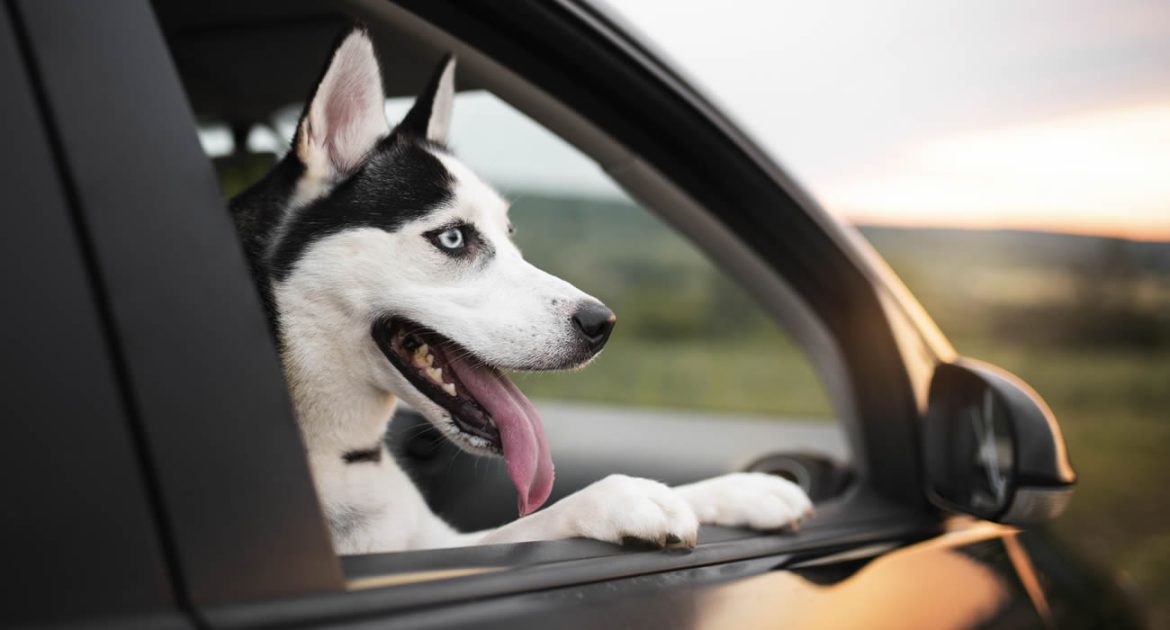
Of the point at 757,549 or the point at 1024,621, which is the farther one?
the point at 1024,621

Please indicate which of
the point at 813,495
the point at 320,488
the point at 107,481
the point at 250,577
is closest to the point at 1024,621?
the point at 813,495

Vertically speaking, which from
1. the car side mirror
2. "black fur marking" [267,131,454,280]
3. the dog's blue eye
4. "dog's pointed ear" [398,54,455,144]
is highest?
"dog's pointed ear" [398,54,455,144]

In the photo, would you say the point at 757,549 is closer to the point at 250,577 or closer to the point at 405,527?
the point at 405,527

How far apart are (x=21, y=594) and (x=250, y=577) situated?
0.64 feet

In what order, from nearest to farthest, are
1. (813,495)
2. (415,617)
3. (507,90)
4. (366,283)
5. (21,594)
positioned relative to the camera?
(21,594) < (415,617) < (366,283) < (507,90) < (813,495)

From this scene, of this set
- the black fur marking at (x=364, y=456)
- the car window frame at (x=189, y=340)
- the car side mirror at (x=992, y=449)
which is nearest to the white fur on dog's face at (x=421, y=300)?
the black fur marking at (x=364, y=456)

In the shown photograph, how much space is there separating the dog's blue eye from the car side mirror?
3.33ft

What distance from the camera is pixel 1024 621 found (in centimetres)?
185

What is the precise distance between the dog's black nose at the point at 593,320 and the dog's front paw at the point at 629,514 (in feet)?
1.05

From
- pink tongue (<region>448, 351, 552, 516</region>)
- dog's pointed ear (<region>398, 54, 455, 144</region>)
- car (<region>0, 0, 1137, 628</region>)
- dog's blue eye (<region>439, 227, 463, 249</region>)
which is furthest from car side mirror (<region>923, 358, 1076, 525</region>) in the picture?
dog's pointed ear (<region>398, 54, 455, 144</region>)

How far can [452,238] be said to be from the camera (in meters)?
1.81

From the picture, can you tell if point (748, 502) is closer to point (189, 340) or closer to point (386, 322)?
point (386, 322)

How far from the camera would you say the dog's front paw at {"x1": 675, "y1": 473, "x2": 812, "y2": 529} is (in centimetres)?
164

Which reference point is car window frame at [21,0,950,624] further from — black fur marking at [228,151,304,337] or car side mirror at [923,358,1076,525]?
car side mirror at [923,358,1076,525]
